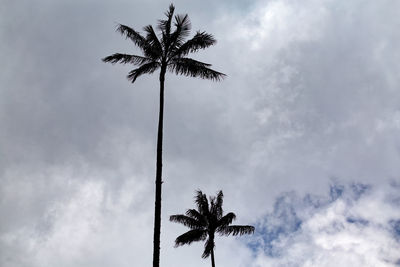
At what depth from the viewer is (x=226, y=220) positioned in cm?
2872

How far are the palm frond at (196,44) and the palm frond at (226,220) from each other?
15408 millimetres

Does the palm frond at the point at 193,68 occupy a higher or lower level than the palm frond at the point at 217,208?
higher

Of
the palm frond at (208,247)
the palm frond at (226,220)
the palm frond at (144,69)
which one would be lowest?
the palm frond at (208,247)

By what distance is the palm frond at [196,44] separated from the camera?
17891 mm

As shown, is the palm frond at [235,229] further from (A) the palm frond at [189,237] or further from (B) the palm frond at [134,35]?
(B) the palm frond at [134,35]

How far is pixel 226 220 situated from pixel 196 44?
633 inches

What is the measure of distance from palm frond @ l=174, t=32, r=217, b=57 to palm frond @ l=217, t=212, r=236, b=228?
607 inches

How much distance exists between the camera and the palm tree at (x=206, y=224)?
28.7m

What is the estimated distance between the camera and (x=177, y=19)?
18.1m

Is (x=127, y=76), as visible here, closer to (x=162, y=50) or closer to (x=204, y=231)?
(x=162, y=50)

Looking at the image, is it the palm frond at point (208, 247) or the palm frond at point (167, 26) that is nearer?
the palm frond at point (167, 26)

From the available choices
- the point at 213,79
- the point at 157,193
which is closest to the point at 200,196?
the point at 213,79

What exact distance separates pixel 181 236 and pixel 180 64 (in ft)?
52.9

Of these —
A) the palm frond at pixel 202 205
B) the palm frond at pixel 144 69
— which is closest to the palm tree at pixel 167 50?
the palm frond at pixel 144 69
